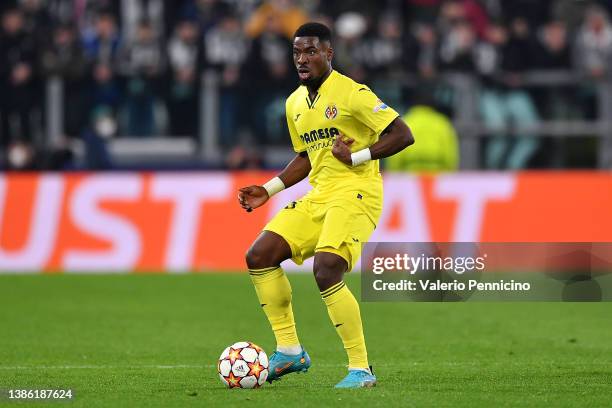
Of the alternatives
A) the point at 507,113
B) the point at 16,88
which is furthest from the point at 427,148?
the point at 16,88

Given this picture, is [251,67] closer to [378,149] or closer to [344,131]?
[344,131]

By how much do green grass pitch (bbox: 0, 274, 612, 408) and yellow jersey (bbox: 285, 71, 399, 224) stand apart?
128 centimetres

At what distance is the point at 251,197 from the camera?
959 centimetres

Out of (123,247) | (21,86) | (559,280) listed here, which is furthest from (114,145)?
(559,280)

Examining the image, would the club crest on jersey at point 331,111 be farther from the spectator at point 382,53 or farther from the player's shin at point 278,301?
the spectator at point 382,53

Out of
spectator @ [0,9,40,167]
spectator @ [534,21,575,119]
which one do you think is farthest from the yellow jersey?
spectator @ [0,9,40,167]

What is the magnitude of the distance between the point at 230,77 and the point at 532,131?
4806 mm

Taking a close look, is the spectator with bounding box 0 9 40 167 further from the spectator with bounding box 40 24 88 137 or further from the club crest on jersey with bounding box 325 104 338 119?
the club crest on jersey with bounding box 325 104 338 119

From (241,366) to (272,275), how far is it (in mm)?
669

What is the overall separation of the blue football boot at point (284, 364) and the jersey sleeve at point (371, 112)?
5.41 ft

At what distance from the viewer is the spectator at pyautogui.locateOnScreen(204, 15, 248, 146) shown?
21828 mm

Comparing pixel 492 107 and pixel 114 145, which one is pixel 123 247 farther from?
pixel 492 107

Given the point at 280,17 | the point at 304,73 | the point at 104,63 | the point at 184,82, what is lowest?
the point at 184,82

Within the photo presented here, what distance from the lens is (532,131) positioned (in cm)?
2164
